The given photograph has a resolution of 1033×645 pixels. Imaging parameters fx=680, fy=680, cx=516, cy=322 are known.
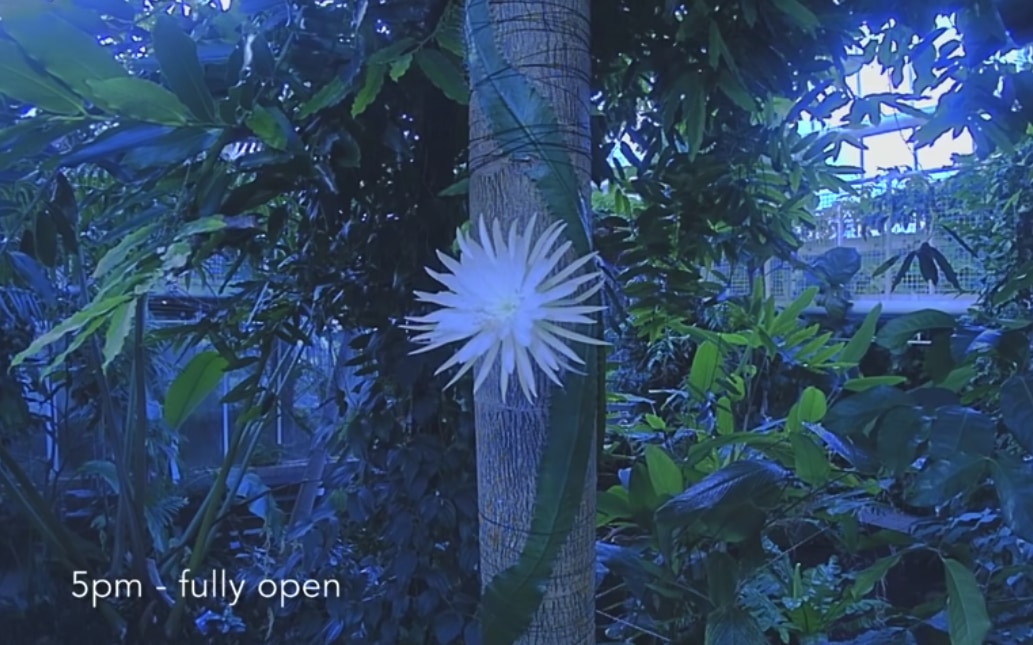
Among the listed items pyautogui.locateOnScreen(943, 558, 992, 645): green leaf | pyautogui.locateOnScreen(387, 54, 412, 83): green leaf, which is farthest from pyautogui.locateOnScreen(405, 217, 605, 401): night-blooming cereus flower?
pyautogui.locateOnScreen(943, 558, 992, 645): green leaf

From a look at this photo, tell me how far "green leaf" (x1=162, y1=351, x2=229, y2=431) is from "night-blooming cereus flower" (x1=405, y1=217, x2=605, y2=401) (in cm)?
39

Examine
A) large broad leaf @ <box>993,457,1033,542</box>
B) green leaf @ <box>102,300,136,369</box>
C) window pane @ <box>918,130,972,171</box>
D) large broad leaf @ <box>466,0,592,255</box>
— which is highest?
window pane @ <box>918,130,972,171</box>

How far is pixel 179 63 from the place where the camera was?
401 mm

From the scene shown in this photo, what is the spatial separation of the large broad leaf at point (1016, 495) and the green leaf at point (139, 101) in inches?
22.3

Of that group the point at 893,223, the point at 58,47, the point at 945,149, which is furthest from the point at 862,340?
the point at 893,223

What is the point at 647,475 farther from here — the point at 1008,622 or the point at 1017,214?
the point at 1017,214

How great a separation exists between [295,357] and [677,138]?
579 mm

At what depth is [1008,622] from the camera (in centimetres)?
61

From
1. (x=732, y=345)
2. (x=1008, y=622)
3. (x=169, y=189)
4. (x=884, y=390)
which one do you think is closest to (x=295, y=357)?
(x=169, y=189)

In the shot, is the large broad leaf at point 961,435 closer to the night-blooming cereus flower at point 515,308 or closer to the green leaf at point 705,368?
the night-blooming cereus flower at point 515,308

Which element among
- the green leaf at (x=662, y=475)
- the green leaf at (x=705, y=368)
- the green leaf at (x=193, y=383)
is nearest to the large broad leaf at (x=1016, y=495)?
the green leaf at (x=662, y=475)

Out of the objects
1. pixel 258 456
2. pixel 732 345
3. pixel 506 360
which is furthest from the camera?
pixel 258 456

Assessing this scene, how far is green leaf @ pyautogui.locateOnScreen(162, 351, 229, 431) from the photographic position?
760 mm

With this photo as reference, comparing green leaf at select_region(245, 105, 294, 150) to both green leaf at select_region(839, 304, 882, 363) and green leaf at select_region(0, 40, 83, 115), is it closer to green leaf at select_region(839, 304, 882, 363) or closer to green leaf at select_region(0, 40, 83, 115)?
green leaf at select_region(0, 40, 83, 115)
